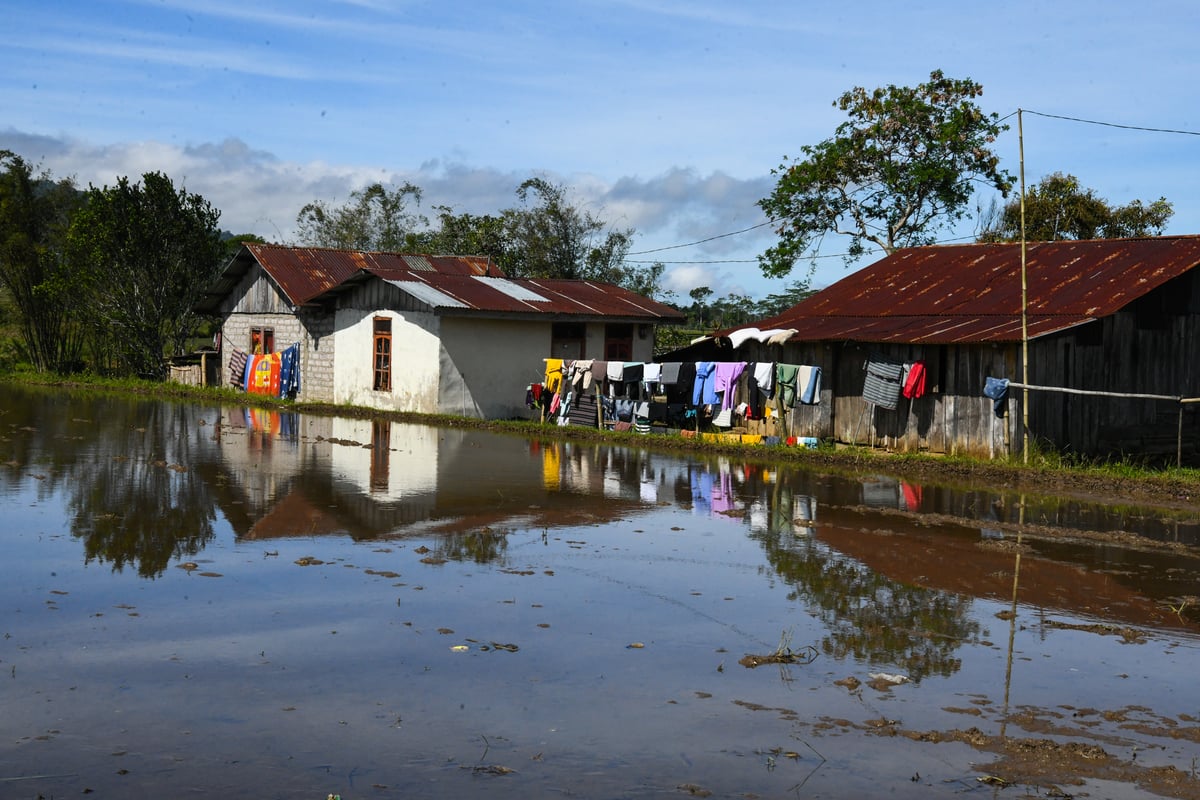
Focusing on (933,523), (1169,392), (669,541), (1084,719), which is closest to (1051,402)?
(1169,392)

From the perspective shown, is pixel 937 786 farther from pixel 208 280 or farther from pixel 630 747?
pixel 208 280

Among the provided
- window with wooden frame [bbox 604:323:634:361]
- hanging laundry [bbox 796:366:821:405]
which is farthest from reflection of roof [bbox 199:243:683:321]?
hanging laundry [bbox 796:366:821:405]

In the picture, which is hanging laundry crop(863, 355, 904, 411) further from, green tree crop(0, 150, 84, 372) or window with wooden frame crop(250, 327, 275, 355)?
green tree crop(0, 150, 84, 372)

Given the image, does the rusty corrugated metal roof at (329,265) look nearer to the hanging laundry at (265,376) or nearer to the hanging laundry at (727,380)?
the hanging laundry at (265,376)

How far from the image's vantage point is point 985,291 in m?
23.0

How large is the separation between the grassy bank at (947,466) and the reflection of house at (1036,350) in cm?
66

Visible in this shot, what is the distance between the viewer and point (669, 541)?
12430 millimetres

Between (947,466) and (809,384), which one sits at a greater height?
(809,384)

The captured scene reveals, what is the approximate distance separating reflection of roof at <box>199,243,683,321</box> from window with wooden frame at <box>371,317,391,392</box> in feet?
4.02

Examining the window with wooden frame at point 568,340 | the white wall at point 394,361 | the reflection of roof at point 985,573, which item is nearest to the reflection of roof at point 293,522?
the reflection of roof at point 985,573

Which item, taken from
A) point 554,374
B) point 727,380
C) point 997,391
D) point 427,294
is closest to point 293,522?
point 997,391

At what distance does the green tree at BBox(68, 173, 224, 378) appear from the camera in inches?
1464

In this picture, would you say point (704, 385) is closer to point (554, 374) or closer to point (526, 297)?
point (554, 374)

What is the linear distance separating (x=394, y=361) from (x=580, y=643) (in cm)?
2260
